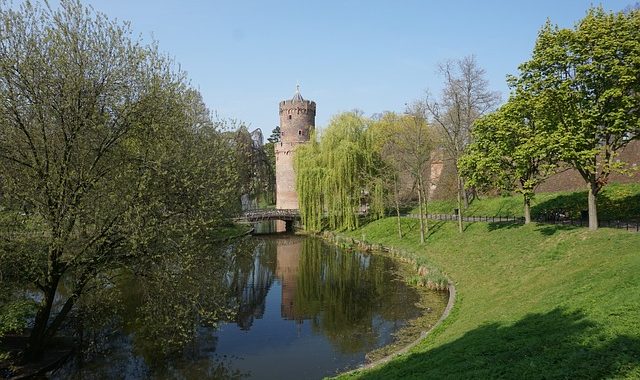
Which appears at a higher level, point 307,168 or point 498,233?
point 307,168

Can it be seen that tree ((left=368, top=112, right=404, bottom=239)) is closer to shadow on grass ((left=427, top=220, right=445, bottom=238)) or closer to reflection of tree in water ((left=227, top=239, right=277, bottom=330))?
shadow on grass ((left=427, top=220, right=445, bottom=238))

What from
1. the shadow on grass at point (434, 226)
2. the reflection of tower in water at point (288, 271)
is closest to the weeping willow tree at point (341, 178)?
the reflection of tower in water at point (288, 271)

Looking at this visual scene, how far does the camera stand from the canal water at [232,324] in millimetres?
12016

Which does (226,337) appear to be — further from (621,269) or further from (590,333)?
(621,269)

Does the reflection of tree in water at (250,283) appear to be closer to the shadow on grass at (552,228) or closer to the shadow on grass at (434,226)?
the shadow on grass at (434,226)

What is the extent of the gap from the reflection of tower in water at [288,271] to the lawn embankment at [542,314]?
6773mm

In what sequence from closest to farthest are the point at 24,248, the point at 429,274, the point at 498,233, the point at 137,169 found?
the point at 24,248 → the point at 137,169 → the point at 429,274 → the point at 498,233

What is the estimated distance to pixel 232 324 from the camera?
54.7ft

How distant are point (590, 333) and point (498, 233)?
Answer: 16.3 m

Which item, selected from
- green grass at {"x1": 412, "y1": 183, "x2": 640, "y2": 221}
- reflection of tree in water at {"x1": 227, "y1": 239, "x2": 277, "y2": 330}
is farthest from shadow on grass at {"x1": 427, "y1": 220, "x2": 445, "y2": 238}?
reflection of tree in water at {"x1": 227, "y1": 239, "x2": 277, "y2": 330}

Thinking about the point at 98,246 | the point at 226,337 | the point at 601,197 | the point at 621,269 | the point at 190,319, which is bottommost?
the point at 226,337

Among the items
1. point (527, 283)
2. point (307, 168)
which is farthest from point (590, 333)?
point (307, 168)

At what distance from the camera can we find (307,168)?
3941cm

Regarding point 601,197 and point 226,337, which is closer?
point 226,337
